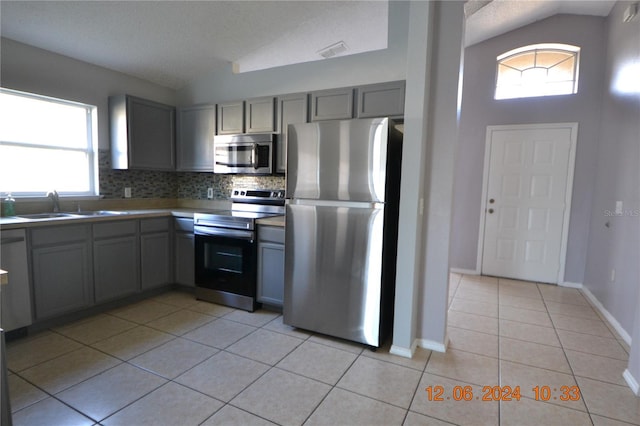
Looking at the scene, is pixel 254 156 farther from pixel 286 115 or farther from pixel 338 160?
pixel 338 160

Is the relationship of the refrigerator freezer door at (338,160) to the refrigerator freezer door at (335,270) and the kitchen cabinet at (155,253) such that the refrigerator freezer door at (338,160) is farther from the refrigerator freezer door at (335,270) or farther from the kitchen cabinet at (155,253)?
the kitchen cabinet at (155,253)

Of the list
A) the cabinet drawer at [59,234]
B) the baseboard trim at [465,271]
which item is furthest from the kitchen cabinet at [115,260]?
the baseboard trim at [465,271]

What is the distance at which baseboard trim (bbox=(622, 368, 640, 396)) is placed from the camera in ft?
6.35

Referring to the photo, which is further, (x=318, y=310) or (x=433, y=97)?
(x=318, y=310)

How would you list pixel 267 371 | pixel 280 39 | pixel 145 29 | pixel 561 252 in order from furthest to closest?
1. pixel 561 252
2. pixel 280 39
3. pixel 145 29
4. pixel 267 371

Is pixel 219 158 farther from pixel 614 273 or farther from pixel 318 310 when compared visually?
pixel 614 273

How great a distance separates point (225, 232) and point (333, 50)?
2.12 metres

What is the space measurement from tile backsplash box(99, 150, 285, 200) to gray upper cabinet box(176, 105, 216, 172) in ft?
0.88

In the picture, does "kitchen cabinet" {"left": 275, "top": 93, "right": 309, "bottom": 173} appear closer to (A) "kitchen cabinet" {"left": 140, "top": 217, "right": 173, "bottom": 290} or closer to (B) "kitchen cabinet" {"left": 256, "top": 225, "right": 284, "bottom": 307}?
(B) "kitchen cabinet" {"left": 256, "top": 225, "right": 284, "bottom": 307}

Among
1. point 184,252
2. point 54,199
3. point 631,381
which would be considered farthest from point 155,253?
point 631,381

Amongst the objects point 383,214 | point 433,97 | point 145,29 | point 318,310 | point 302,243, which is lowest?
point 318,310

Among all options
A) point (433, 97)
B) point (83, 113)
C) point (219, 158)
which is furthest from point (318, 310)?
point (83, 113)

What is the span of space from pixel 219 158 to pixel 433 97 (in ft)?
7.57

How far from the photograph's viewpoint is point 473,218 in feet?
14.7
